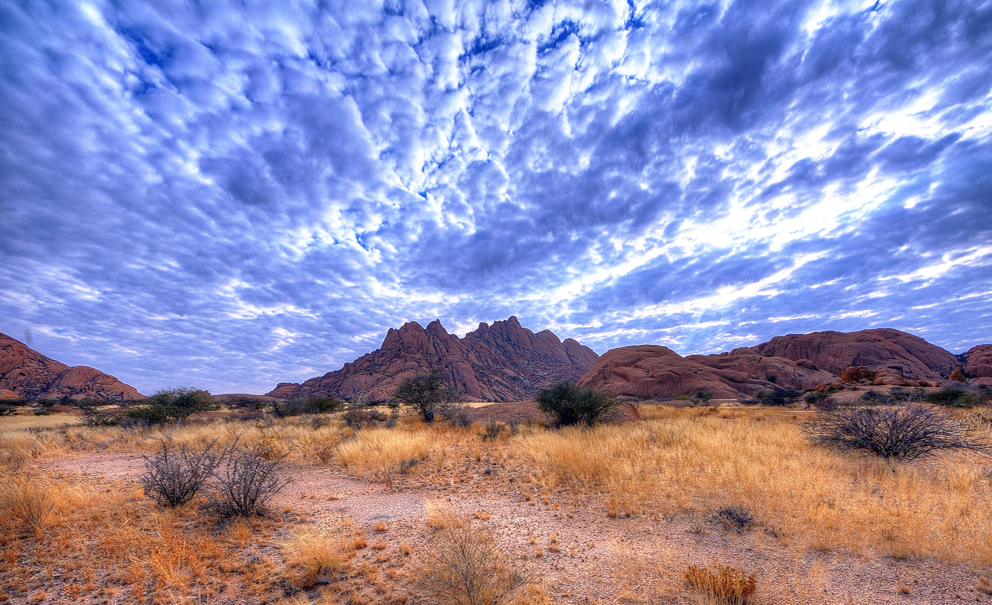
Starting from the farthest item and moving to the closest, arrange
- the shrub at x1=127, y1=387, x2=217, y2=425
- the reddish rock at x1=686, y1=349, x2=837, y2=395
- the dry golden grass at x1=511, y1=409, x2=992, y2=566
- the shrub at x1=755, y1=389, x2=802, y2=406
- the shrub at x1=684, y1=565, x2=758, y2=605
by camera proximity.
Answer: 1. the reddish rock at x1=686, y1=349, x2=837, y2=395
2. the shrub at x1=755, y1=389, x2=802, y2=406
3. the shrub at x1=127, y1=387, x2=217, y2=425
4. the dry golden grass at x1=511, y1=409, x2=992, y2=566
5. the shrub at x1=684, y1=565, x2=758, y2=605

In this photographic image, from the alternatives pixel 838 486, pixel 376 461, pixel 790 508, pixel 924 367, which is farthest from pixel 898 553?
pixel 924 367

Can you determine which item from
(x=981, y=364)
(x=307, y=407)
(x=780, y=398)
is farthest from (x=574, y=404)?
(x=981, y=364)

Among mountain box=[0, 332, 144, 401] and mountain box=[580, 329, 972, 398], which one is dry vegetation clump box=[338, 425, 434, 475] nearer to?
mountain box=[580, 329, 972, 398]

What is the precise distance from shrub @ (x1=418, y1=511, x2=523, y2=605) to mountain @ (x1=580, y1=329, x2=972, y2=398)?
38905 millimetres

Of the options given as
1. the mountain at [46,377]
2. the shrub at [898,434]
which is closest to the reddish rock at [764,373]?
the shrub at [898,434]

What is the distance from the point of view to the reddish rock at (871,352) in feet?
179

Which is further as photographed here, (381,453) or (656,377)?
(656,377)

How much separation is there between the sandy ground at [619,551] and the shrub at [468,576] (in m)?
0.36

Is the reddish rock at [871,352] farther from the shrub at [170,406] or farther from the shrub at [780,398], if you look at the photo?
the shrub at [170,406]

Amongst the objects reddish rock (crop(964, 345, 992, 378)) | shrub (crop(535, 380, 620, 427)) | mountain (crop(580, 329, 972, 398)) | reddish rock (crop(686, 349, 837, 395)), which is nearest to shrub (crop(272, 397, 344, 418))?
shrub (crop(535, 380, 620, 427))

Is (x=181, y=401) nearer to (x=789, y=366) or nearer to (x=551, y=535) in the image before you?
(x=551, y=535)

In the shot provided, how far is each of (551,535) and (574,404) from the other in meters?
10.1

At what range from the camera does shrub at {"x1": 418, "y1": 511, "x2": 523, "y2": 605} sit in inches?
133

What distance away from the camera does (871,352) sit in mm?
56031
